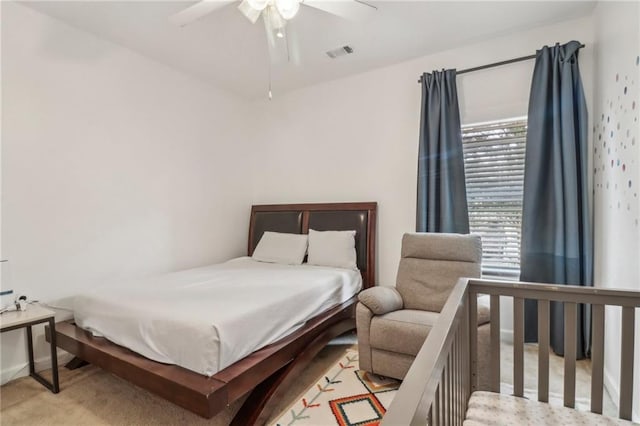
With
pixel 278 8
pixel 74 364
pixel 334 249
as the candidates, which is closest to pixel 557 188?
pixel 334 249

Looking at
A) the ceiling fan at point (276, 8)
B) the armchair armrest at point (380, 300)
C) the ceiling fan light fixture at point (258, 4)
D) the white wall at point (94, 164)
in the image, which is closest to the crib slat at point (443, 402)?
the armchair armrest at point (380, 300)

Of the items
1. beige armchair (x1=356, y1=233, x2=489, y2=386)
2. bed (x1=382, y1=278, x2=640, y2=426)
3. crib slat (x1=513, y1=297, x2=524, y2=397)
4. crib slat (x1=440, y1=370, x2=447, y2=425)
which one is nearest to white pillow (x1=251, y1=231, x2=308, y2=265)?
beige armchair (x1=356, y1=233, x2=489, y2=386)

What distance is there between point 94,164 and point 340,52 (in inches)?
95.9

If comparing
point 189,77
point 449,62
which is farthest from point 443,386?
Answer: point 189,77

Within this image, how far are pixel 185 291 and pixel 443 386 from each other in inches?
73.6

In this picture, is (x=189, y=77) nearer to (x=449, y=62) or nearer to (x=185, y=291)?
(x=185, y=291)

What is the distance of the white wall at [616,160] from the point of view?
72.9 inches

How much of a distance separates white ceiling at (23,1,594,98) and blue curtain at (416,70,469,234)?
1.44ft

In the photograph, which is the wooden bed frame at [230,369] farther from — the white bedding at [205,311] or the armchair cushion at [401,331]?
the armchair cushion at [401,331]

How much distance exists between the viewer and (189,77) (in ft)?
11.8

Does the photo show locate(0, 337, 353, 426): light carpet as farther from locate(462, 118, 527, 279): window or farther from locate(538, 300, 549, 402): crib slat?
locate(462, 118, 527, 279): window

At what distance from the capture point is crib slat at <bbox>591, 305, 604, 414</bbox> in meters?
1.31

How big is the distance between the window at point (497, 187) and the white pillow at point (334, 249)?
1185 mm

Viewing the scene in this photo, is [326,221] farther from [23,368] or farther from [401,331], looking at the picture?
[23,368]
